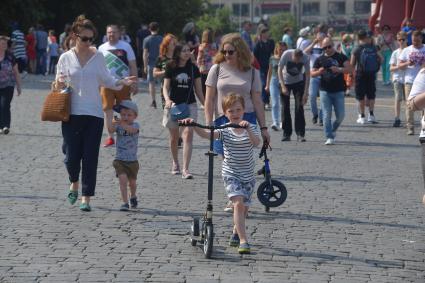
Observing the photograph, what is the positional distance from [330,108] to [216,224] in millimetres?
7942

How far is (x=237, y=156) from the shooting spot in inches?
362

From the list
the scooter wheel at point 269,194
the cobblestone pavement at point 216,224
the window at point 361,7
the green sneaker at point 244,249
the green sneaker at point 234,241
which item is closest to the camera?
the cobblestone pavement at point 216,224

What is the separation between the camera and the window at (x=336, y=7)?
4520 inches

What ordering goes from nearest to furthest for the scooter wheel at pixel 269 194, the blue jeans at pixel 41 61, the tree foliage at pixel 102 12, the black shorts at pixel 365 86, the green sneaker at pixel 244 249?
the green sneaker at pixel 244 249
the scooter wheel at pixel 269 194
the black shorts at pixel 365 86
the blue jeans at pixel 41 61
the tree foliage at pixel 102 12

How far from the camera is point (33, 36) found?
40469 millimetres

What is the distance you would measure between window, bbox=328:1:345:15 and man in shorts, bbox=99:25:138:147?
325 ft

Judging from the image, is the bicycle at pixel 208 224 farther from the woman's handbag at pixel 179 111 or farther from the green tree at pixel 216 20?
the green tree at pixel 216 20

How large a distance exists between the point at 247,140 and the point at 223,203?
8.09 ft

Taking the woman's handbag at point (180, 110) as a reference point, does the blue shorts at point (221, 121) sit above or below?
above

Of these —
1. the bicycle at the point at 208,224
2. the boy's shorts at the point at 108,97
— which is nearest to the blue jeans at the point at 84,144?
the bicycle at the point at 208,224

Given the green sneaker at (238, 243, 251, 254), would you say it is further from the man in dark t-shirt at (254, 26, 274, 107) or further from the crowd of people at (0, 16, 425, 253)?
the man in dark t-shirt at (254, 26, 274, 107)

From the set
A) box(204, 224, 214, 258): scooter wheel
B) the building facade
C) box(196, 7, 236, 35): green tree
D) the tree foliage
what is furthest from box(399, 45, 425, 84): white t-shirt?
the building facade

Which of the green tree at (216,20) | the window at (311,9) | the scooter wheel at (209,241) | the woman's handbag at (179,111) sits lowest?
the window at (311,9)

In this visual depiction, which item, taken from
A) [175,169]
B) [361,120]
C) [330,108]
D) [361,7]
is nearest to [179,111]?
[175,169]
